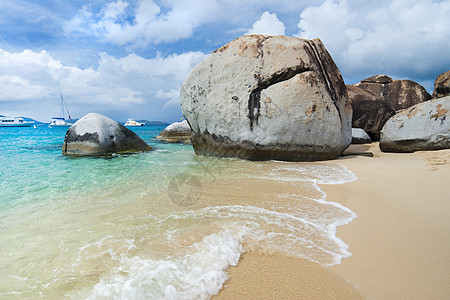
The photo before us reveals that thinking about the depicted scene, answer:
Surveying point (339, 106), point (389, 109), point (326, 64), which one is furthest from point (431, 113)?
point (389, 109)

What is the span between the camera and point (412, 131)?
258 inches

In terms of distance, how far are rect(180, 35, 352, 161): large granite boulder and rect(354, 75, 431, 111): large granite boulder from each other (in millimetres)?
9478

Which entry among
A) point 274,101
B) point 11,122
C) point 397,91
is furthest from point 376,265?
point 11,122

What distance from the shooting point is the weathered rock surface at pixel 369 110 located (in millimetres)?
10977

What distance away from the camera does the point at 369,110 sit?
11.0 metres

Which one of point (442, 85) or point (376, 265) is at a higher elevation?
point (442, 85)

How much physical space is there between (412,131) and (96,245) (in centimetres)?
804

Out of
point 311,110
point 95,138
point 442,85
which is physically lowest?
point 95,138

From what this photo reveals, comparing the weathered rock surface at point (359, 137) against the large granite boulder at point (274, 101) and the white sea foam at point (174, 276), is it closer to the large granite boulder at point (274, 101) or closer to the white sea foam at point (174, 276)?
the large granite boulder at point (274, 101)

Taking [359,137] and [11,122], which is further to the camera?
[11,122]

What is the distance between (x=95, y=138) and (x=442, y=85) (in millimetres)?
16291

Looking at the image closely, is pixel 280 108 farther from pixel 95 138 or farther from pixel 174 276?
pixel 95 138

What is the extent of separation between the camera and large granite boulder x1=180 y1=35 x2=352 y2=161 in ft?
19.5

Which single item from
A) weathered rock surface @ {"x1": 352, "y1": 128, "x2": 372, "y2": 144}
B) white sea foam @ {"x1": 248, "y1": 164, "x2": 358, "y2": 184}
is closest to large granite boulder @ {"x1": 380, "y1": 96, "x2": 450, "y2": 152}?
white sea foam @ {"x1": 248, "y1": 164, "x2": 358, "y2": 184}
